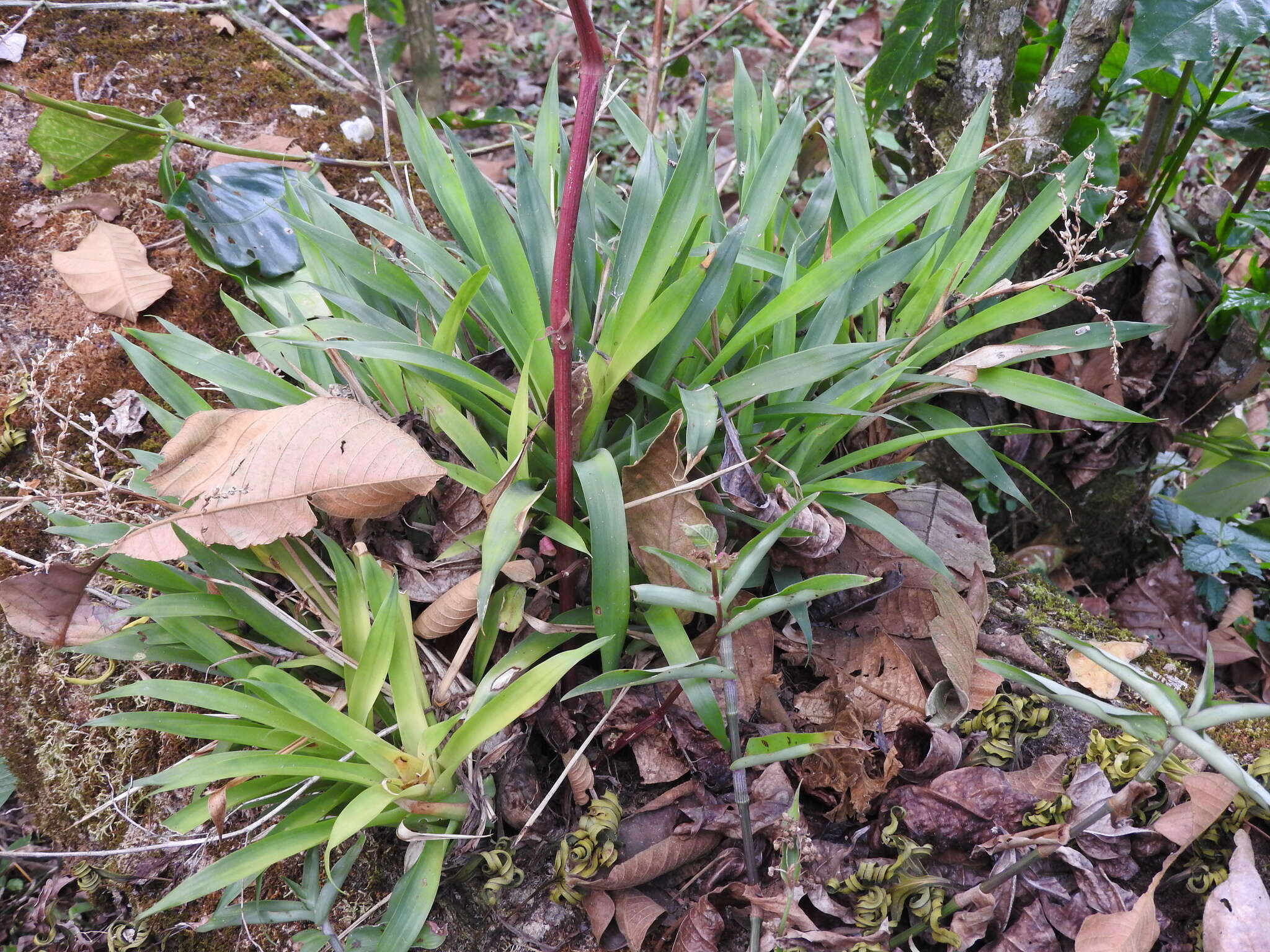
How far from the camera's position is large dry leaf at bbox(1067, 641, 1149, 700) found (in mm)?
1308

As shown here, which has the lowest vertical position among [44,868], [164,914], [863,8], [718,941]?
[44,868]

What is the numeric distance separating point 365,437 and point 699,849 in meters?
0.74

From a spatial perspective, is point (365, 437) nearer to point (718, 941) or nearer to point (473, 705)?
point (473, 705)

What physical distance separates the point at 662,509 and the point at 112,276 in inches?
54.6

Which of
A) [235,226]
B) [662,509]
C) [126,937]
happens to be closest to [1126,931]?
[662,509]

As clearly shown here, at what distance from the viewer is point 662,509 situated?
1.13 meters

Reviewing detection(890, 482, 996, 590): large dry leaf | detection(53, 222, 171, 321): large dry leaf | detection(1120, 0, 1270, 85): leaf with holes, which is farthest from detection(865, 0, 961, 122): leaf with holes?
detection(53, 222, 171, 321): large dry leaf

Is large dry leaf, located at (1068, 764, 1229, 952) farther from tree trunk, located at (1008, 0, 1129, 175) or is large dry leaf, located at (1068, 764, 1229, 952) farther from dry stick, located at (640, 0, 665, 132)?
dry stick, located at (640, 0, 665, 132)

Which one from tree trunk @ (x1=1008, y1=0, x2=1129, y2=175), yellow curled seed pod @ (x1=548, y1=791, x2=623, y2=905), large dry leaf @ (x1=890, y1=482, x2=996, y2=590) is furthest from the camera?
tree trunk @ (x1=1008, y1=0, x2=1129, y2=175)

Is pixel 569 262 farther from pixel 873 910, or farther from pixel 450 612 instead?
pixel 873 910

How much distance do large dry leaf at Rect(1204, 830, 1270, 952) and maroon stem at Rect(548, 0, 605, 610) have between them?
36.9 inches

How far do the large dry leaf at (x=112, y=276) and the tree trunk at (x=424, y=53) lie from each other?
1.22m

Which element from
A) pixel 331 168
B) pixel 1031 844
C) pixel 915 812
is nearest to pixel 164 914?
pixel 915 812

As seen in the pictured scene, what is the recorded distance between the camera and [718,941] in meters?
1.05
